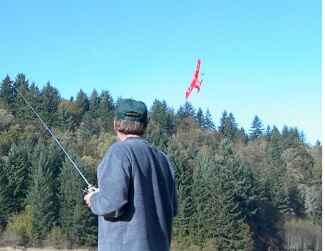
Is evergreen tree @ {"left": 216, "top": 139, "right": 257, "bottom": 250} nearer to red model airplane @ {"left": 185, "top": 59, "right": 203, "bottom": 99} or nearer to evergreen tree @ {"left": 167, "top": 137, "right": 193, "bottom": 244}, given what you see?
evergreen tree @ {"left": 167, "top": 137, "right": 193, "bottom": 244}

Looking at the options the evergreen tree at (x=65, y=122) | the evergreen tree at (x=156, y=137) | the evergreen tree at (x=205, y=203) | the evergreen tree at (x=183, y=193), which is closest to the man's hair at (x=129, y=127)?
the evergreen tree at (x=183, y=193)

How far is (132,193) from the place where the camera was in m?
2.59

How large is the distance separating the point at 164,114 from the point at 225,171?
1903cm

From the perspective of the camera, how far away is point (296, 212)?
35719 millimetres

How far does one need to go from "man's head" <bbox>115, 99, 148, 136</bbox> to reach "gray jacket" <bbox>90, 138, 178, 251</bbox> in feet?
0.17

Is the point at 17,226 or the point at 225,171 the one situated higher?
the point at 225,171

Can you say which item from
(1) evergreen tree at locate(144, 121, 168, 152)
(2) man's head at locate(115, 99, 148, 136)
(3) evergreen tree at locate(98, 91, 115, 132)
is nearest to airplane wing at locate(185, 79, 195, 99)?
(2) man's head at locate(115, 99, 148, 136)

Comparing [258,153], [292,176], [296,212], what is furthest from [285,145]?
[296,212]

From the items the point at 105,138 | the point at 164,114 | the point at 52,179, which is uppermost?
the point at 164,114

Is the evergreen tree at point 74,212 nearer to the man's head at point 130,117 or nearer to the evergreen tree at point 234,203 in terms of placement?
the evergreen tree at point 234,203

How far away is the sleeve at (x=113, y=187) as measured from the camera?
254 centimetres

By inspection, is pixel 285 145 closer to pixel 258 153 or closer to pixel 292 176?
pixel 258 153

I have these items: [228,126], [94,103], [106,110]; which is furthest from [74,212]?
[228,126]

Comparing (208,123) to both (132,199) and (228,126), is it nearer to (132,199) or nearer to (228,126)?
(228,126)
